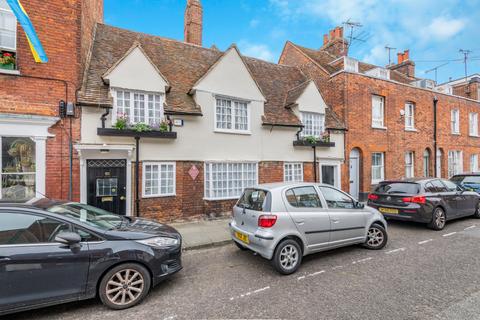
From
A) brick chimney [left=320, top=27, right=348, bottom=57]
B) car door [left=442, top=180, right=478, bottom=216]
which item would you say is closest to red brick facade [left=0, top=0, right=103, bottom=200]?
car door [left=442, top=180, right=478, bottom=216]

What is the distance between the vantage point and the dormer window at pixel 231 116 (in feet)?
31.7

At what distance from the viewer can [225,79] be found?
9.69m

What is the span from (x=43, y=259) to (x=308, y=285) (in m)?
4.02

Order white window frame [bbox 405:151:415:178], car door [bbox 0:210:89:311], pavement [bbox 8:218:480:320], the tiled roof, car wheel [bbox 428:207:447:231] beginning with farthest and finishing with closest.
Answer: white window frame [bbox 405:151:415:178], the tiled roof, car wheel [bbox 428:207:447:231], pavement [bbox 8:218:480:320], car door [bbox 0:210:89:311]

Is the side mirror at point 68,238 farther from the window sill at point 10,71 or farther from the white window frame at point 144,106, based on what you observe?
the window sill at point 10,71

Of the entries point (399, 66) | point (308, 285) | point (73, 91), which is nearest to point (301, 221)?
point (308, 285)

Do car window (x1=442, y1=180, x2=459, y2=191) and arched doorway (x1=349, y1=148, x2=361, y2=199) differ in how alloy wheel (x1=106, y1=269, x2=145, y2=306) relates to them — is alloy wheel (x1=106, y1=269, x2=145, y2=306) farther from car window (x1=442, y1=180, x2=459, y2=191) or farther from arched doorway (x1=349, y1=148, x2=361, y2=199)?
arched doorway (x1=349, y1=148, x2=361, y2=199)

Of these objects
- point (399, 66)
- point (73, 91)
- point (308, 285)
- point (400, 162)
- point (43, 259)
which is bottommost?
point (308, 285)

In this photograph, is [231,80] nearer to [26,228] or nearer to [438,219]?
[26,228]

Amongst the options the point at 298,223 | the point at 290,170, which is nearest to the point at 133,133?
the point at 298,223

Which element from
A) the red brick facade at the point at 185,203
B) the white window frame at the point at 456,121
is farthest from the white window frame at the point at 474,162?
the red brick facade at the point at 185,203

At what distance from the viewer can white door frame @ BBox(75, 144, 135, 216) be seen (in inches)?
287

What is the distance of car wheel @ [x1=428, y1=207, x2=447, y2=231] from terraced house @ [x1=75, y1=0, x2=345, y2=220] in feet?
15.8

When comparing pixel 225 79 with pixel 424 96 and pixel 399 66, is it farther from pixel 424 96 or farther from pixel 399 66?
pixel 399 66
